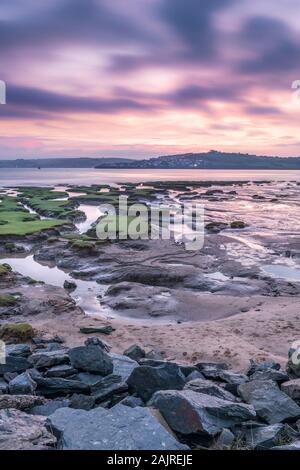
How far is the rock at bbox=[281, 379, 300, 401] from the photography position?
9109 mm

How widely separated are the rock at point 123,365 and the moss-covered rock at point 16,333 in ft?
14.1

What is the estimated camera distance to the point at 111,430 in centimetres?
646

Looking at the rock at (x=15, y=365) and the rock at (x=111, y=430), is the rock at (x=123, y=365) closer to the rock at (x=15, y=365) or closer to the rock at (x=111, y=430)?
the rock at (x=15, y=365)

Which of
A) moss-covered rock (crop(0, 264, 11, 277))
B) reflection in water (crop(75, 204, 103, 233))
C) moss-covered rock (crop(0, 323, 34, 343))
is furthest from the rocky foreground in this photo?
reflection in water (crop(75, 204, 103, 233))

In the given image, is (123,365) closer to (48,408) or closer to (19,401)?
(48,408)

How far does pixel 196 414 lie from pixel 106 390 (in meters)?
2.18

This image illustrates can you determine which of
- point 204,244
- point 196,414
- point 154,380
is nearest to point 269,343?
point 154,380

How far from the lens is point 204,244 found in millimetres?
33812

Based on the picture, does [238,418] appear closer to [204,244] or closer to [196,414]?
[196,414]

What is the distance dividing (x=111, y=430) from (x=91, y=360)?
3.52m

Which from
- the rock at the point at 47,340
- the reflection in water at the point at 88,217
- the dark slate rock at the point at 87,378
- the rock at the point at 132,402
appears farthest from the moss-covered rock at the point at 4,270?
the reflection in water at the point at 88,217

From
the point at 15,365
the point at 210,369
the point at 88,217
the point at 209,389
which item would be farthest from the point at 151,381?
the point at 88,217

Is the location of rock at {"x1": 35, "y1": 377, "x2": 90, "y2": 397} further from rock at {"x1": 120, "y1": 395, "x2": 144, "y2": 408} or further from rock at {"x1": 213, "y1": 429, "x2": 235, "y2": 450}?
rock at {"x1": 213, "y1": 429, "x2": 235, "y2": 450}

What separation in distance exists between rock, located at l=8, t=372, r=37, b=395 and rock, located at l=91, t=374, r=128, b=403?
1174mm
